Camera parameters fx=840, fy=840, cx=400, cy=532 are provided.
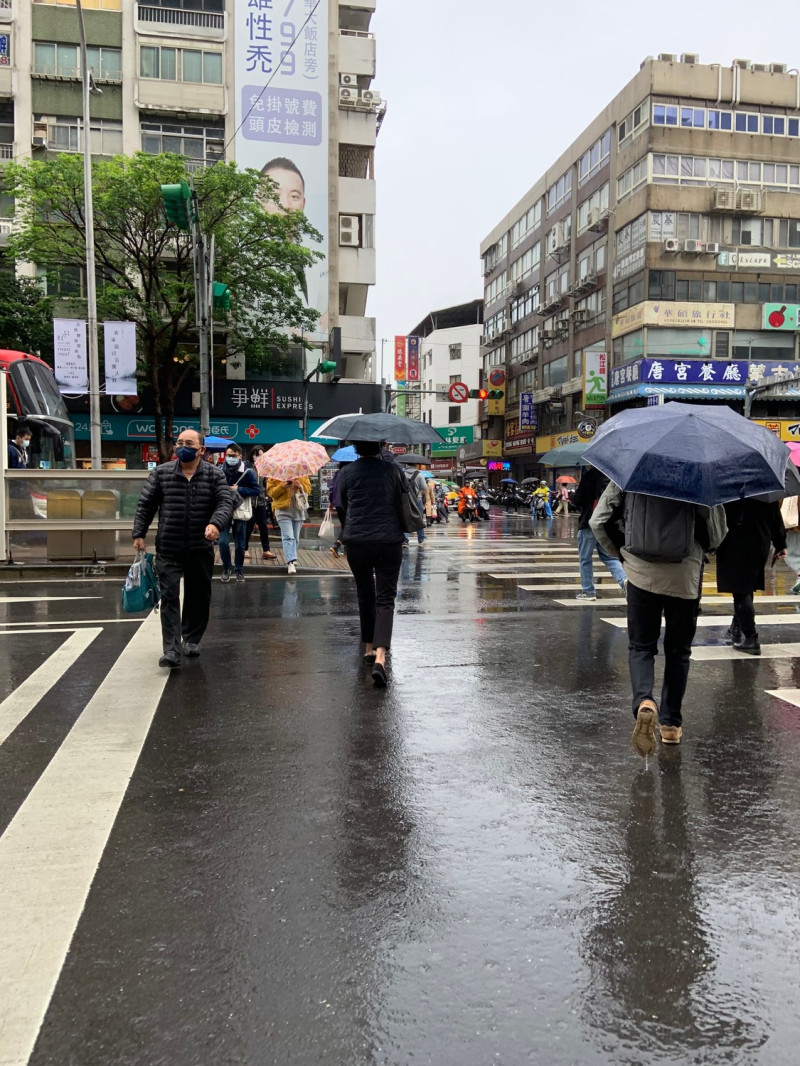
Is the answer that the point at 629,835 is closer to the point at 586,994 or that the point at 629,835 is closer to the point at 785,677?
the point at 586,994

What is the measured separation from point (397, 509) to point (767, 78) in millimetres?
40844

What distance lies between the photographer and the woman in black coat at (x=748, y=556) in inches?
277

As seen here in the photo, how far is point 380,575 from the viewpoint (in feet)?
20.6

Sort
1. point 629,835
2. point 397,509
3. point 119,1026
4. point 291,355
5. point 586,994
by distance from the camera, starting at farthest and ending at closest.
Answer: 1. point 291,355
2. point 397,509
3. point 629,835
4. point 586,994
5. point 119,1026

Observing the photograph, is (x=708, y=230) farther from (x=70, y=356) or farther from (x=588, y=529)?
(x=588, y=529)

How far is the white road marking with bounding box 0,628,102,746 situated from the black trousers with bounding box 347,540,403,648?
7.71ft

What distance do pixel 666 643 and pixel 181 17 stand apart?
37994 millimetres

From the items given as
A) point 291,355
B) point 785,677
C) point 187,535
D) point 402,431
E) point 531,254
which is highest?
point 531,254

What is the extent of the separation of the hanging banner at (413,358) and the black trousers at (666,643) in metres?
71.1

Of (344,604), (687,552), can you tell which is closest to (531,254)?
(344,604)

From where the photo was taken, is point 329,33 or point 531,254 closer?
point 329,33

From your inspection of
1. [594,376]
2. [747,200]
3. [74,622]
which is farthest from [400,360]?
[74,622]

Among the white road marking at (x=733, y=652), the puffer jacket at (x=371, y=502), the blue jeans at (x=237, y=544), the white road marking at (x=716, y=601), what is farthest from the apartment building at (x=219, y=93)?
the white road marking at (x=733, y=652)

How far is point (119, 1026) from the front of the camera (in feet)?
7.56
